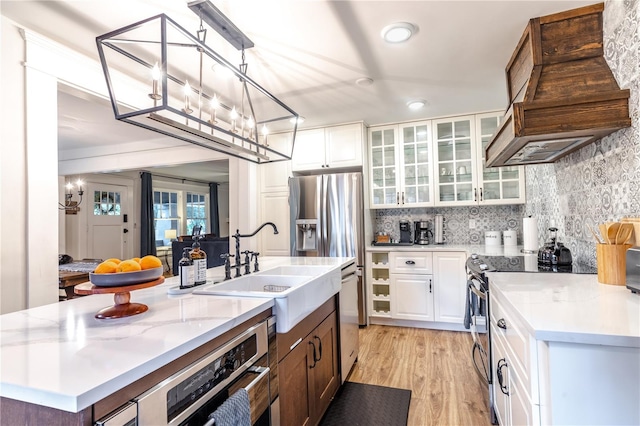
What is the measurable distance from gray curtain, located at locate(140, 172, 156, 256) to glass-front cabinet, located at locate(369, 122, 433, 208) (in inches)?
207

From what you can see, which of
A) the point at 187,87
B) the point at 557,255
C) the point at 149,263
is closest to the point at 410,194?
the point at 557,255

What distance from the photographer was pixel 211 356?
99 centimetres

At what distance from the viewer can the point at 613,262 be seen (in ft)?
4.73

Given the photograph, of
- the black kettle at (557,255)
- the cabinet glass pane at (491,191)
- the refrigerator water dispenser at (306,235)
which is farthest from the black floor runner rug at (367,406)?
the cabinet glass pane at (491,191)

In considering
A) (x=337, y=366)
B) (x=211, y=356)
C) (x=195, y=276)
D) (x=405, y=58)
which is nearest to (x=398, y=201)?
(x=405, y=58)

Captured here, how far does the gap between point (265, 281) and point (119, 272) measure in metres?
1.04

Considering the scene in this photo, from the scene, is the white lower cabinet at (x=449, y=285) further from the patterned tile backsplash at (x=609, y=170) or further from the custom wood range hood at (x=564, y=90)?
the custom wood range hood at (x=564, y=90)

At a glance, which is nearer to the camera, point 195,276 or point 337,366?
point 195,276

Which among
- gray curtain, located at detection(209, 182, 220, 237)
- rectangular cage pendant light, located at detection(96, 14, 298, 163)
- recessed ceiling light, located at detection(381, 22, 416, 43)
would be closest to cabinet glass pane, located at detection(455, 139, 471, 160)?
recessed ceiling light, located at detection(381, 22, 416, 43)

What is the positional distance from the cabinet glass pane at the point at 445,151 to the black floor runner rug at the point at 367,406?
250cm

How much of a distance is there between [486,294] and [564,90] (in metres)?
1.20

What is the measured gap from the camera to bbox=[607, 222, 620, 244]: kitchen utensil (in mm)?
1444

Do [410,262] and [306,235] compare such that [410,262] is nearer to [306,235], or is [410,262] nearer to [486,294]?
[306,235]

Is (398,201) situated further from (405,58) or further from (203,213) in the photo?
(203,213)
